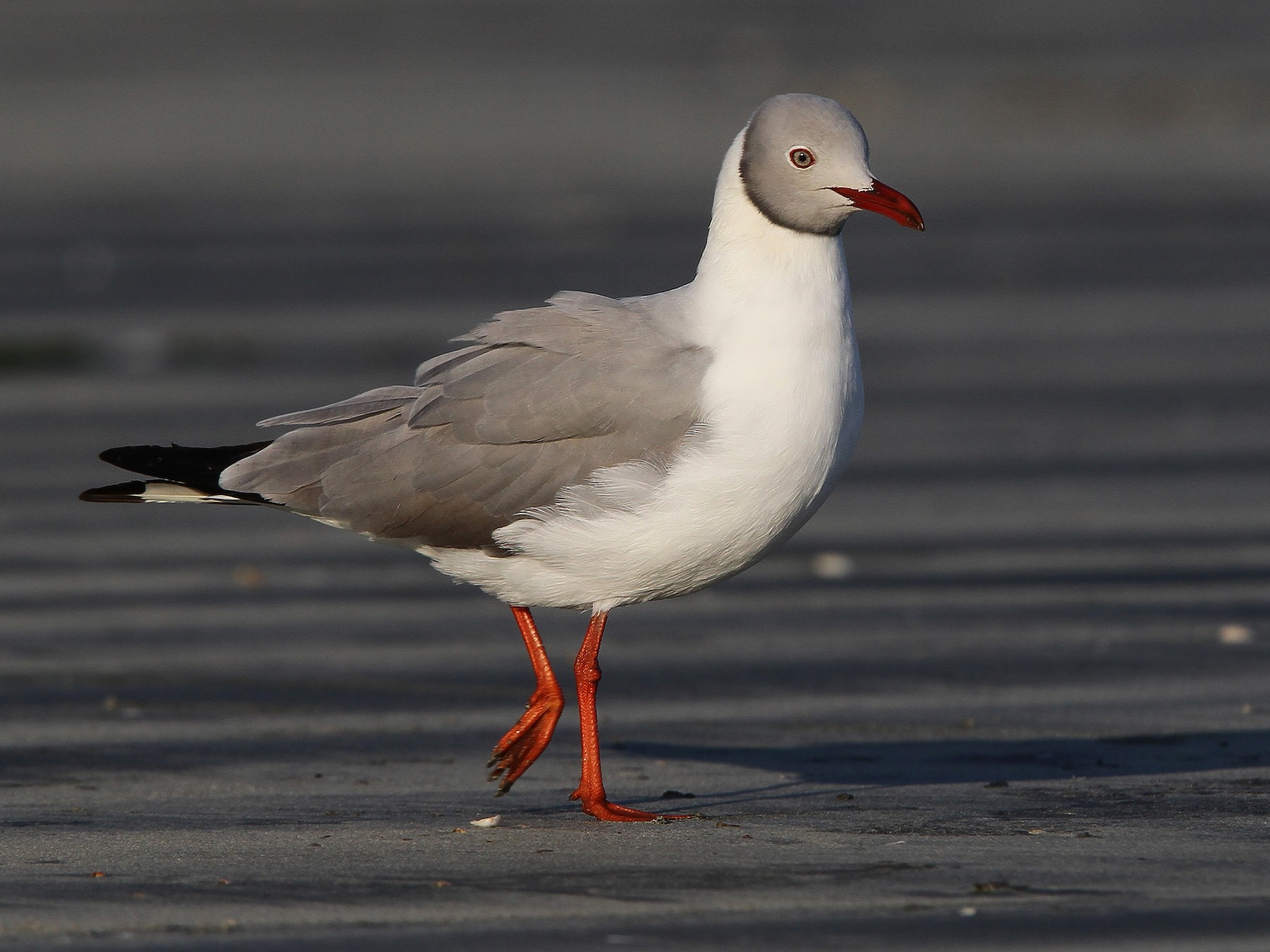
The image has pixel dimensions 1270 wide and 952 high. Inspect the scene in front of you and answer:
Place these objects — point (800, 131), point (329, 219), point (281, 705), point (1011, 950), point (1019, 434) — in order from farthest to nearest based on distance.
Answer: point (329, 219) → point (1019, 434) → point (281, 705) → point (800, 131) → point (1011, 950)

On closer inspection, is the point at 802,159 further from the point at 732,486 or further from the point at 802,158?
the point at 732,486

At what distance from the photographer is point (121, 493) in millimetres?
7086

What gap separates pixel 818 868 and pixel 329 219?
622 inches

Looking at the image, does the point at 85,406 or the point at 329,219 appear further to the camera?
the point at 329,219

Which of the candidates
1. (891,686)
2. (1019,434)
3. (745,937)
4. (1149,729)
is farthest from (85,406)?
(745,937)

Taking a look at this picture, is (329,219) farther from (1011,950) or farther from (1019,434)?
(1011,950)

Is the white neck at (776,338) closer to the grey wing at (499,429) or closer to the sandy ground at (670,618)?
the grey wing at (499,429)

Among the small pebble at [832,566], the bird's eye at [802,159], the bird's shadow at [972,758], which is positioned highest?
the bird's eye at [802,159]

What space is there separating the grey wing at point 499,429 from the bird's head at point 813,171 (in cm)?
55

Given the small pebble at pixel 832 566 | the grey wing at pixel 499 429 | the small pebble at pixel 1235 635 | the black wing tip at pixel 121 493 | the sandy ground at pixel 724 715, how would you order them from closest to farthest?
the sandy ground at pixel 724 715, the grey wing at pixel 499 429, the black wing tip at pixel 121 493, the small pebble at pixel 1235 635, the small pebble at pixel 832 566

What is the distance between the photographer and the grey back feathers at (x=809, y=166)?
671cm

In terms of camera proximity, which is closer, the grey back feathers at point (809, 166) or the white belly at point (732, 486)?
the white belly at point (732, 486)

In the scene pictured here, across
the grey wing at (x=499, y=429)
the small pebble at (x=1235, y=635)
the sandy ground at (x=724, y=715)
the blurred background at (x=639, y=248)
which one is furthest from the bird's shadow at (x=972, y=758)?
the blurred background at (x=639, y=248)

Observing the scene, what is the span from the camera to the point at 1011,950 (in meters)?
4.88
